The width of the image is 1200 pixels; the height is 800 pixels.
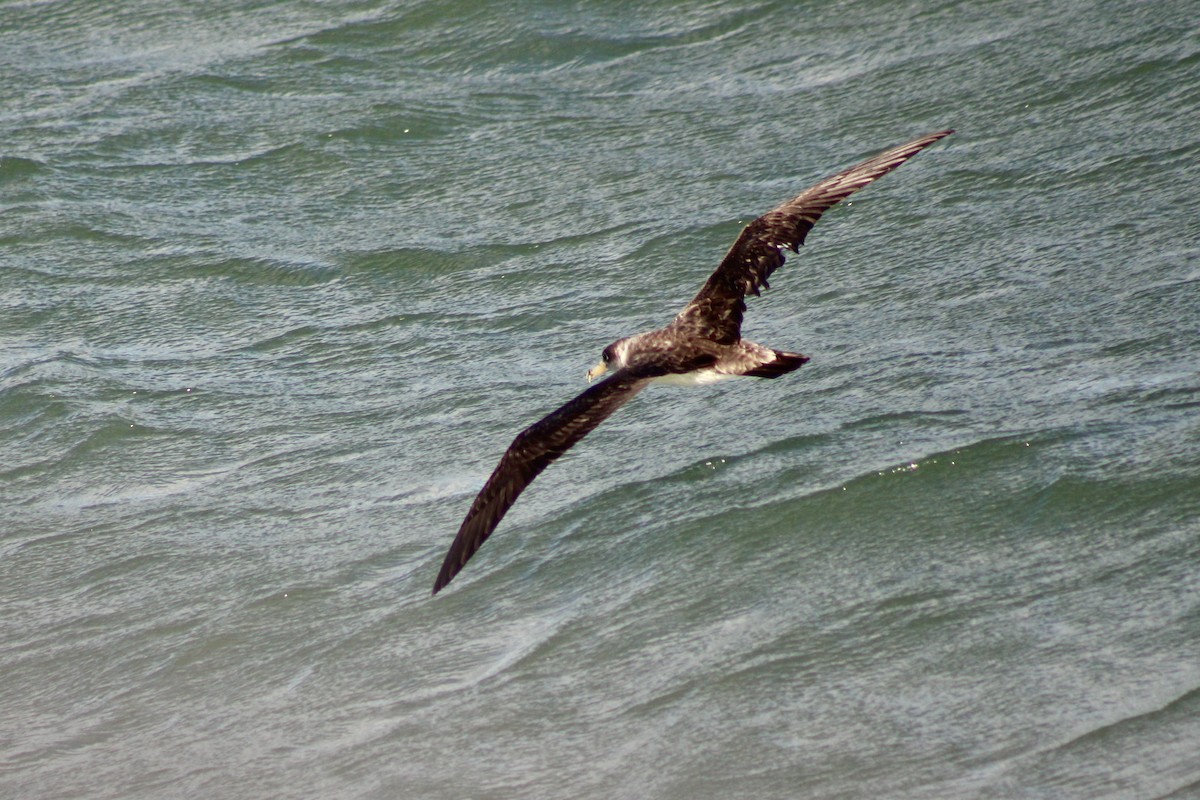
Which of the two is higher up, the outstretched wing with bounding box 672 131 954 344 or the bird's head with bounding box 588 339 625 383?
the outstretched wing with bounding box 672 131 954 344

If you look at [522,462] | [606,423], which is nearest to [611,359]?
[606,423]

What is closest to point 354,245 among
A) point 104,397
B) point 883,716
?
point 104,397

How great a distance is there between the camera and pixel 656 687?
158 inches

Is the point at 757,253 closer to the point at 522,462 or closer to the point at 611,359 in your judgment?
the point at 611,359

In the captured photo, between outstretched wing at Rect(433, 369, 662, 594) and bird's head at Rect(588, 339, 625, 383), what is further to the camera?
bird's head at Rect(588, 339, 625, 383)

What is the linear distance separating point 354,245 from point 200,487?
2.01 m

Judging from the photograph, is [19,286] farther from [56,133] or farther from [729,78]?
[729,78]

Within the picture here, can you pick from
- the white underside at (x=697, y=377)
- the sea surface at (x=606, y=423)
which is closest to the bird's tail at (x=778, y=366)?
the white underside at (x=697, y=377)

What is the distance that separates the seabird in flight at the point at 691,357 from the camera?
13.7 feet

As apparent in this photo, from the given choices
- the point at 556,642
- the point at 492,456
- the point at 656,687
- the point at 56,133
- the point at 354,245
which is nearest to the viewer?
the point at 656,687

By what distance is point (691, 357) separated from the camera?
4625 mm

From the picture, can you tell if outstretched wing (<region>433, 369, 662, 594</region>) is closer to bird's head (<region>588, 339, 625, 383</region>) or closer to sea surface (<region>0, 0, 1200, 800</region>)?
sea surface (<region>0, 0, 1200, 800</region>)

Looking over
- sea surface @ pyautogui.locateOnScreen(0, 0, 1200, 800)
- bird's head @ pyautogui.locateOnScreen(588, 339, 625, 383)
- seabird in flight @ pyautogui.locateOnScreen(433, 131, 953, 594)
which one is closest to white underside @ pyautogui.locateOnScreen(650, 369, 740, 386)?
seabird in flight @ pyautogui.locateOnScreen(433, 131, 953, 594)

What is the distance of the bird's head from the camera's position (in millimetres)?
4938
